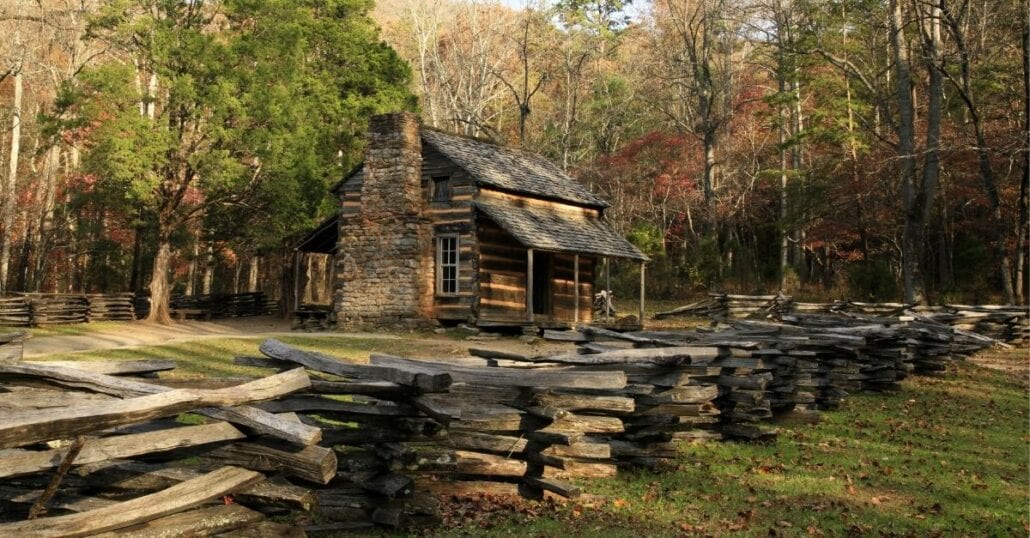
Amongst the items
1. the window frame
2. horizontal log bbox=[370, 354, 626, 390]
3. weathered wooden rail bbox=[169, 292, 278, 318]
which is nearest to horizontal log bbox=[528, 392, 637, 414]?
horizontal log bbox=[370, 354, 626, 390]

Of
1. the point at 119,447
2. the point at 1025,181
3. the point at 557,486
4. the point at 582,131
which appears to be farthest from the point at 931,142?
the point at 582,131

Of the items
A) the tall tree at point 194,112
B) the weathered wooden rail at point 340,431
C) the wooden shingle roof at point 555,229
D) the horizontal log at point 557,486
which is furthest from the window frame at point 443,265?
the horizontal log at point 557,486

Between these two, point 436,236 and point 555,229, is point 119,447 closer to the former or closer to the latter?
point 436,236

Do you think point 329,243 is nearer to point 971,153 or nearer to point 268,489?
point 971,153

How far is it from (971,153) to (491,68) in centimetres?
2500

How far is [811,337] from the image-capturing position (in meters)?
12.3

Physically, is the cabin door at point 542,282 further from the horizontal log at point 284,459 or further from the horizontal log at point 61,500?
the horizontal log at point 61,500

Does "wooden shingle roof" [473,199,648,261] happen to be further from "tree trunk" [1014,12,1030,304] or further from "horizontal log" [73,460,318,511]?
"horizontal log" [73,460,318,511]

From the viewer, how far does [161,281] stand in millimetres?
27422

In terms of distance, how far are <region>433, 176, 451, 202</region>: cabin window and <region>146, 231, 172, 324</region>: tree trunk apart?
31.9 feet

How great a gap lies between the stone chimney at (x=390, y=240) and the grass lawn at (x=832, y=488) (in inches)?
558

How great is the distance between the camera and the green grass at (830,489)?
640 centimetres

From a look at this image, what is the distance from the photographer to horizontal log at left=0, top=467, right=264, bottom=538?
3.92m

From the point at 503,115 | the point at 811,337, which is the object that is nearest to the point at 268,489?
the point at 811,337
